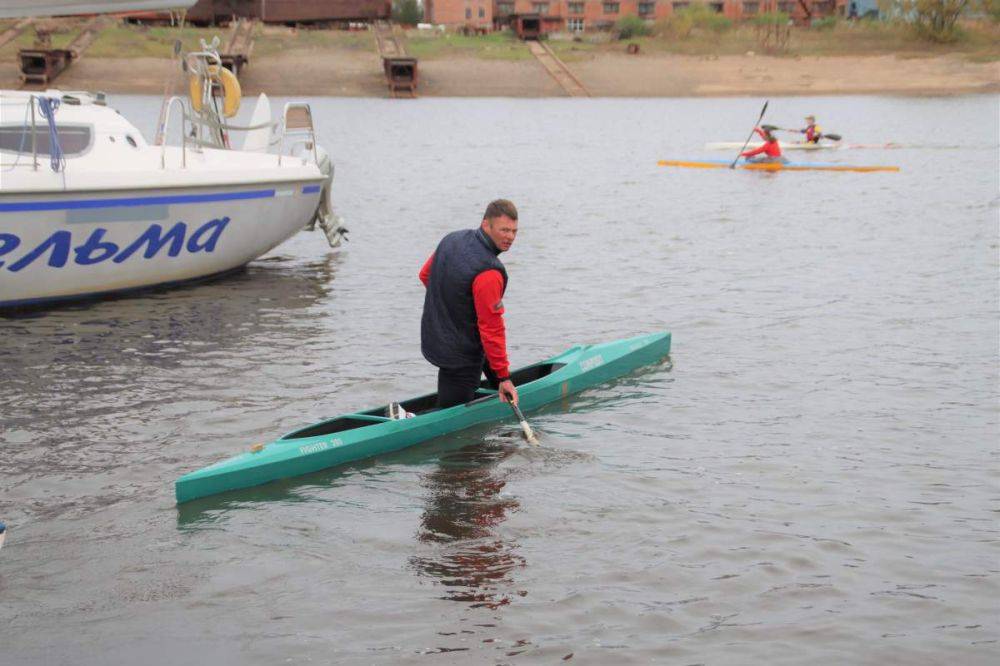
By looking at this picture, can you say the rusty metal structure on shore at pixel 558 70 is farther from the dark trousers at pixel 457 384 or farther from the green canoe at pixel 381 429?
the dark trousers at pixel 457 384

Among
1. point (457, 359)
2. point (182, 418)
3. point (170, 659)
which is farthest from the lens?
point (182, 418)

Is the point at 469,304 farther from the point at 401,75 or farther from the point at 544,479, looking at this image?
the point at 401,75

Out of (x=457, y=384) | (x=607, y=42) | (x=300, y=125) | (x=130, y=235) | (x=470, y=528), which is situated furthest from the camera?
(x=607, y=42)

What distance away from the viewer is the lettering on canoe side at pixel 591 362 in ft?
35.3

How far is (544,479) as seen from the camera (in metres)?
8.52

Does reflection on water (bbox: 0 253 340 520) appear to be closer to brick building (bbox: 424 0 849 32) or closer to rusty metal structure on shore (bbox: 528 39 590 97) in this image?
rusty metal structure on shore (bbox: 528 39 590 97)

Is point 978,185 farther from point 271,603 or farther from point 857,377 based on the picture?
point 271,603

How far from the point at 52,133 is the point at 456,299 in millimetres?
6357

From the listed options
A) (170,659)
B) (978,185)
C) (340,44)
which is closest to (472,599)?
(170,659)

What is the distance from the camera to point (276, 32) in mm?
70562

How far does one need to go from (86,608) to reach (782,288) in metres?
11.2

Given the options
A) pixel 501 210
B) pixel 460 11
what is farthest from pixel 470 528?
pixel 460 11

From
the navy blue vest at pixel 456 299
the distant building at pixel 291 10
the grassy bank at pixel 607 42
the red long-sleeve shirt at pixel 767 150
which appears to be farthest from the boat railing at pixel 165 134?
the distant building at pixel 291 10

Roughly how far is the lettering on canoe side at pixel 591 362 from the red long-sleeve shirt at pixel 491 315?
7.00 ft
